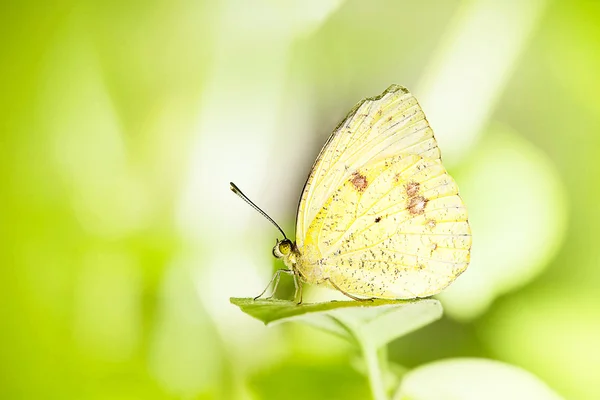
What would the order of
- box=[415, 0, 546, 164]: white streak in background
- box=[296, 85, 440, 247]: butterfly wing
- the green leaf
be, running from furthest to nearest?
box=[415, 0, 546, 164]: white streak in background
box=[296, 85, 440, 247]: butterfly wing
the green leaf

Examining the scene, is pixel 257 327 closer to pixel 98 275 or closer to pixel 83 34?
pixel 98 275

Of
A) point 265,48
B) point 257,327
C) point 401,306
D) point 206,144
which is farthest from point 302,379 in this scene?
point 265,48

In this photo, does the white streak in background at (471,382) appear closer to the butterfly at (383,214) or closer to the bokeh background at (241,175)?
the bokeh background at (241,175)

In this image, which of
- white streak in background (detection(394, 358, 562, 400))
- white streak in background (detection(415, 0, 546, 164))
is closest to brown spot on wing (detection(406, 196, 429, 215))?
white streak in background (detection(415, 0, 546, 164))

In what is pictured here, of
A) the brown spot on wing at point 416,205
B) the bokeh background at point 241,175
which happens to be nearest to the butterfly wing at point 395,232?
the brown spot on wing at point 416,205

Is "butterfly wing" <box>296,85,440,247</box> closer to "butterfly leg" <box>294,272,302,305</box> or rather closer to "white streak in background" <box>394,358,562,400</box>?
"butterfly leg" <box>294,272,302,305</box>

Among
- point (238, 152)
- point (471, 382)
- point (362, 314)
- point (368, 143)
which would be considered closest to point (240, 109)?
point (238, 152)
